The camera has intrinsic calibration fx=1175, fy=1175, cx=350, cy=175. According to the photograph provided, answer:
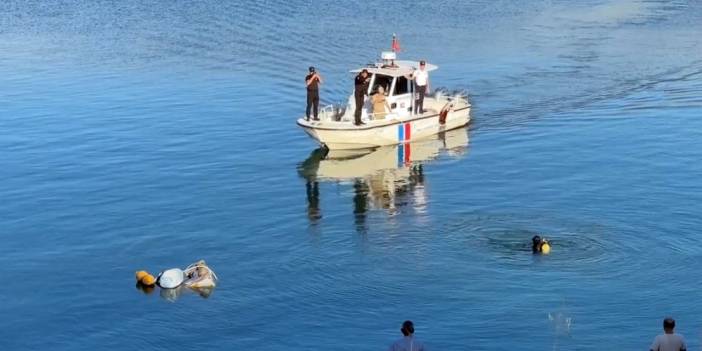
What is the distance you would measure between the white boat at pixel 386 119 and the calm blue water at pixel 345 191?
Result: 0.69 meters

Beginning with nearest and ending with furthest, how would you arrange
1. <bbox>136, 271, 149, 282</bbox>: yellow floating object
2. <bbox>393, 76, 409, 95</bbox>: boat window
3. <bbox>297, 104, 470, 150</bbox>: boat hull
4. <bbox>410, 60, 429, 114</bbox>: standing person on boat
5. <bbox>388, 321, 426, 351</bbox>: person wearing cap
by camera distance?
<bbox>388, 321, 426, 351</bbox>: person wearing cap < <bbox>136, 271, 149, 282</bbox>: yellow floating object < <bbox>297, 104, 470, 150</bbox>: boat hull < <bbox>410, 60, 429, 114</bbox>: standing person on boat < <bbox>393, 76, 409, 95</bbox>: boat window

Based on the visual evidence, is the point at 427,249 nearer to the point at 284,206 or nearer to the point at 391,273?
the point at 391,273

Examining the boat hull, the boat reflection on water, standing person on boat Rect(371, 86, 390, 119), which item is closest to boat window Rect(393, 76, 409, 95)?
standing person on boat Rect(371, 86, 390, 119)

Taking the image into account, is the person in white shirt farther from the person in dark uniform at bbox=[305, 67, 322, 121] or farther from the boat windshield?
the boat windshield

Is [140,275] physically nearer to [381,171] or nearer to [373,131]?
[381,171]

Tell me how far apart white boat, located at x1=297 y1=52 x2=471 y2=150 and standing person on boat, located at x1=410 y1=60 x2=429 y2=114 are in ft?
0.74

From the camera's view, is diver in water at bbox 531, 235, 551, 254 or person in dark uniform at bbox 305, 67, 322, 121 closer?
diver in water at bbox 531, 235, 551, 254

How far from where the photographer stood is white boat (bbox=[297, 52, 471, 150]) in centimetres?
4875

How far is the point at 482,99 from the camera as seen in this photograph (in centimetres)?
5747

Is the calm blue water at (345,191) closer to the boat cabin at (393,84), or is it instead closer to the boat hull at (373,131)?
the boat hull at (373,131)

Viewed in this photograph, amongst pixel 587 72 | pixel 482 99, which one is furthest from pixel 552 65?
pixel 482 99

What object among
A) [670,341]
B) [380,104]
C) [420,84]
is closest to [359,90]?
[380,104]

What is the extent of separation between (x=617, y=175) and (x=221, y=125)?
18.9 m

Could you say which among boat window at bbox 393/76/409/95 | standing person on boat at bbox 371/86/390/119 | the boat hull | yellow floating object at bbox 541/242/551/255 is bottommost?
yellow floating object at bbox 541/242/551/255
